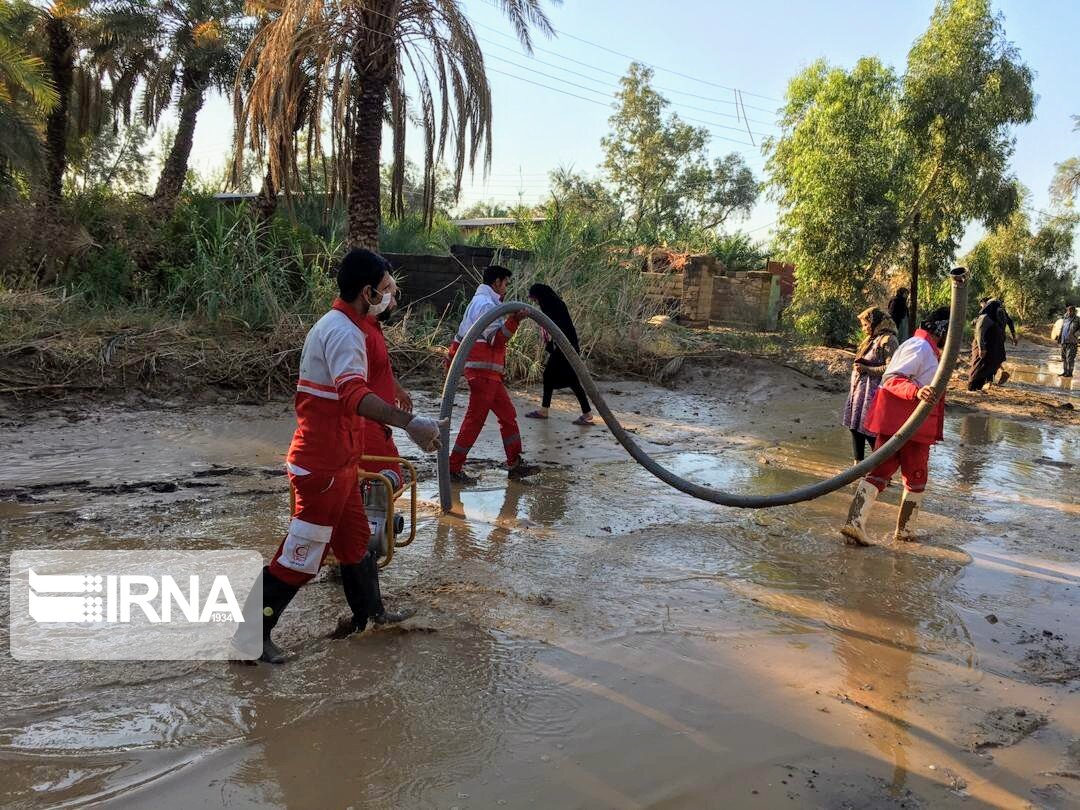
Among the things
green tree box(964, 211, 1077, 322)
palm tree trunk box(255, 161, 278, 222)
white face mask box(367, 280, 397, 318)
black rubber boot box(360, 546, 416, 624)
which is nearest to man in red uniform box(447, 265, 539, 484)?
white face mask box(367, 280, 397, 318)

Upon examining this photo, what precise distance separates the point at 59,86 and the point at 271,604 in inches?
607

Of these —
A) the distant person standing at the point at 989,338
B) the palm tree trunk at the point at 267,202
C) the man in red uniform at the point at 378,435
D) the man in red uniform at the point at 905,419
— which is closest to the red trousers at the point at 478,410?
the man in red uniform at the point at 378,435

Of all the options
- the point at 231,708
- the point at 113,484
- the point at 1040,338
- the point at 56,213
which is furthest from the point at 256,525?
the point at 1040,338

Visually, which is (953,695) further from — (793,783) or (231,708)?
(231,708)

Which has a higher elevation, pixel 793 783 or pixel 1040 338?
pixel 1040 338

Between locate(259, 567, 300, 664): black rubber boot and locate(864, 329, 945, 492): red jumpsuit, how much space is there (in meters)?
3.93

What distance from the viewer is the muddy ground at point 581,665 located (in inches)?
108

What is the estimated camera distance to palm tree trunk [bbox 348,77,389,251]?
10781 mm

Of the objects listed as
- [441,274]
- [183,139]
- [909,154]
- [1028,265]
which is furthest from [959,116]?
[1028,265]

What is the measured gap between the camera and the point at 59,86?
1473 cm

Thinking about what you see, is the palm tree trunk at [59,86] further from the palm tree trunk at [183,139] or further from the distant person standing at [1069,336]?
the distant person standing at [1069,336]

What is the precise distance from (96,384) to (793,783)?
8.07 meters

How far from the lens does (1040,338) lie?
33.4 meters

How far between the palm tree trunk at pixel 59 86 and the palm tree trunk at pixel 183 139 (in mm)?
1910
